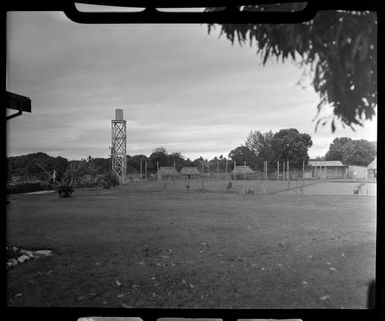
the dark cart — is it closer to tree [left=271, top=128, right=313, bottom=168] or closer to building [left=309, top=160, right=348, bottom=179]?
tree [left=271, top=128, right=313, bottom=168]

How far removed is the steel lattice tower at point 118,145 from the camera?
1.75 meters

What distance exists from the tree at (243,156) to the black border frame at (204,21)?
2.01ft

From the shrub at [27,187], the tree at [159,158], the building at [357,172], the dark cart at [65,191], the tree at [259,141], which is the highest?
the tree at [259,141]

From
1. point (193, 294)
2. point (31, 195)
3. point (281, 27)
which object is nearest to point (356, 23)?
point (281, 27)

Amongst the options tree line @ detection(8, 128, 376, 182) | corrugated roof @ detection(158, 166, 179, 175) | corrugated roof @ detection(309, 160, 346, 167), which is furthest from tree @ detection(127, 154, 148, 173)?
corrugated roof @ detection(309, 160, 346, 167)

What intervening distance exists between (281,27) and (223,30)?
265 millimetres

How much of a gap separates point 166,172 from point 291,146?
0.71 metres

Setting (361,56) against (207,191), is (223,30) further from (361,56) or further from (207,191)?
(207,191)

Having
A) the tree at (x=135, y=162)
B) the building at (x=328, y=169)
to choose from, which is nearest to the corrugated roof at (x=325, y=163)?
the building at (x=328, y=169)

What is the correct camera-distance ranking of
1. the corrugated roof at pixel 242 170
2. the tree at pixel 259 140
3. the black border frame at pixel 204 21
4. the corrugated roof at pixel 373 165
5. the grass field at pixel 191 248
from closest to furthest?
the black border frame at pixel 204 21
the corrugated roof at pixel 373 165
the grass field at pixel 191 248
the tree at pixel 259 140
the corrugated roof at pixel 242 170

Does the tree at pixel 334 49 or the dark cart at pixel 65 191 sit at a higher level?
the tree at pixel 334 49

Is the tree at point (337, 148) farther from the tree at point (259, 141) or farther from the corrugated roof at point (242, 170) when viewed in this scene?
the corrugated roof at point (242, 170)

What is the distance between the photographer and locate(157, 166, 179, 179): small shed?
1.89 metres

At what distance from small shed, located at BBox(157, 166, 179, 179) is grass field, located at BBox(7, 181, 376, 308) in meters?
0.06
